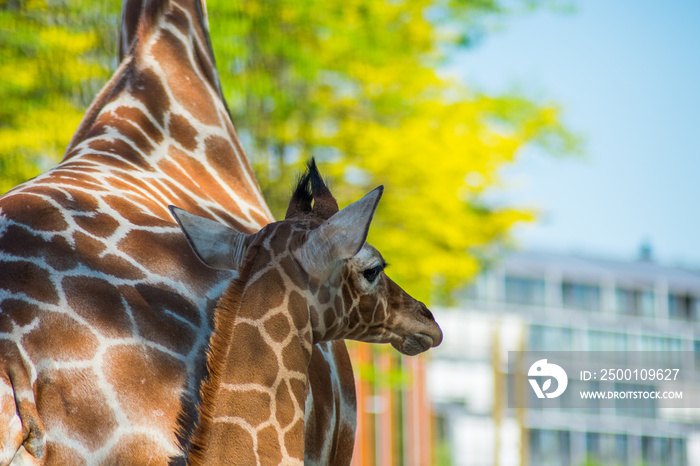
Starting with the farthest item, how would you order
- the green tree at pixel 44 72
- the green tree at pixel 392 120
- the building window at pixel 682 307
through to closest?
1. the building window at pixel 682 307
2. the green tree at pixel 392 120
3. the green tree at pixel 44 72

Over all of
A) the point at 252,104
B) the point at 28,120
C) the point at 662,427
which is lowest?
the point at 662,427

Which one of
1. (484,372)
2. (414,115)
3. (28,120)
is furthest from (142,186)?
(484,372)

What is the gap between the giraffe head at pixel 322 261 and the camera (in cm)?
222

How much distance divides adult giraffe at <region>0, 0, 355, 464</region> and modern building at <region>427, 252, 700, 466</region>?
21614mm

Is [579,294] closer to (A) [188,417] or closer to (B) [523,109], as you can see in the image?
(B) [523,109]

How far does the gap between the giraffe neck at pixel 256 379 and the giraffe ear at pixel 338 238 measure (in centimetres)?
11

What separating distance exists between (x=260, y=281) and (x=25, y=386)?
64cm

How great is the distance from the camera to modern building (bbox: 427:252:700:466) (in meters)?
27.1

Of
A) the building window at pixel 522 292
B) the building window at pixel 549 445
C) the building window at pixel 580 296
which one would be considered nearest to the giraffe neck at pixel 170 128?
the building window at pixel 549 445

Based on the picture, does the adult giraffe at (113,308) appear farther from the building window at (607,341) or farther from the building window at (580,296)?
the building window at (580,296)

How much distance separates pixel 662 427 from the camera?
30.5m

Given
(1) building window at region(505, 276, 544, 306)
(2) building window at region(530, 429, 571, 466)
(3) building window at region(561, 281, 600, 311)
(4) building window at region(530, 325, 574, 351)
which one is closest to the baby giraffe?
(2) building window at region(530, 429, 571, 466)

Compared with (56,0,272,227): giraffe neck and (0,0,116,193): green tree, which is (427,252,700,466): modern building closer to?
(0,0,116,193): green tree

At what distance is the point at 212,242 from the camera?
226 centimetres
